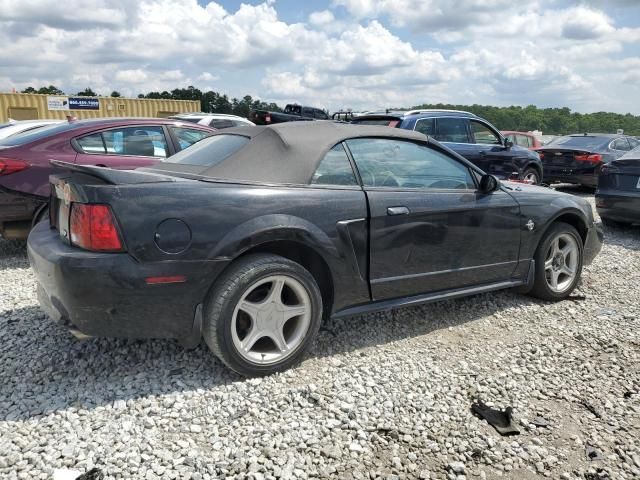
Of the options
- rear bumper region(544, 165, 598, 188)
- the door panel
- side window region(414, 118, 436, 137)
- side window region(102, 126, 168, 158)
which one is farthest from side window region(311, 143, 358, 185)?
rear bumper region(544, 165, 598, 188)

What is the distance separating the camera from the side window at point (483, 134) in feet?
31.0

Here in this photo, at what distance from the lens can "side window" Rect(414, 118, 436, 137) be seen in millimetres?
8405

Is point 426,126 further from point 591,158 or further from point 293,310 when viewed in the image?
point 293,310

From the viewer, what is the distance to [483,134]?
9.69 metres

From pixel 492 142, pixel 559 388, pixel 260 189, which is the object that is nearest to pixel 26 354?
pixel 260 189

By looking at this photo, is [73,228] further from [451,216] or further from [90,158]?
[90,158]

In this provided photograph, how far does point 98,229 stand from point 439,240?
2217 millimetres

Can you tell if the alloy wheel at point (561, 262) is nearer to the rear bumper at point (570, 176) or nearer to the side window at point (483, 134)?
the side window at point (483, 134)

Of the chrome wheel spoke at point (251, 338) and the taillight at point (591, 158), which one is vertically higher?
the taillight at point (591, 158)

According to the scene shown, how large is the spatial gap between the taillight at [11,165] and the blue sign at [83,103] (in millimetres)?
23222

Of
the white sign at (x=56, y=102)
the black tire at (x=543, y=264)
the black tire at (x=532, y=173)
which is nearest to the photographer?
the black tire at (x=543, y=264)

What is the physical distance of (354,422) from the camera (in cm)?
268

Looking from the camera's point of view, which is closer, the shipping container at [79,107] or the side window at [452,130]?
the side window at [452,130]

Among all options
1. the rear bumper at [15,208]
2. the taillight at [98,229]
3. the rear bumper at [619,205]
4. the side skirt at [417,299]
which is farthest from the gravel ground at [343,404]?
the rear bumper at [619,205]
